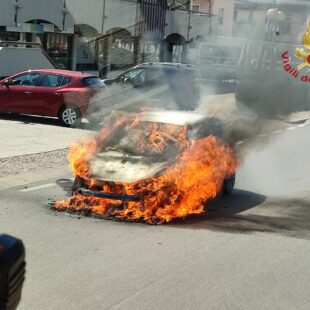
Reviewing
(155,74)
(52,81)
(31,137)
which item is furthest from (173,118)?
(155,74)

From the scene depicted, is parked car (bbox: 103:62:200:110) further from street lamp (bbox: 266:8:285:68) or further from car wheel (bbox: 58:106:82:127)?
street lamp (bbox: 266:8:285:68)

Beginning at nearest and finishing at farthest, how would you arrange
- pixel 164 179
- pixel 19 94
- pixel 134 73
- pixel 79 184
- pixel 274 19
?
pixel 164 179 → pixel 79 184 → pixel 274 19 → pixel 19 94 → pixel 134 73

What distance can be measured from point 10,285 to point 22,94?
15.4 metres

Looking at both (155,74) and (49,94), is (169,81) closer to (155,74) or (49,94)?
(155,74)

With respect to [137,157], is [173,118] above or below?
above

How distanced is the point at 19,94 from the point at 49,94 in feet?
2.89

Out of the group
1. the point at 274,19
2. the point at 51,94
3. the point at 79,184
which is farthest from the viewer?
the point at 51,94

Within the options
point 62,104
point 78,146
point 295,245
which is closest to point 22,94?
point 62,104

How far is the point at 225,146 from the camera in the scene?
10.2m

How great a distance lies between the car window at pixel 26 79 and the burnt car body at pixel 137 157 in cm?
875

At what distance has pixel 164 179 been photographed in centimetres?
878

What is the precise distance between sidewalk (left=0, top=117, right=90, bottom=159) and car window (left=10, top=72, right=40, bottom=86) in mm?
1021

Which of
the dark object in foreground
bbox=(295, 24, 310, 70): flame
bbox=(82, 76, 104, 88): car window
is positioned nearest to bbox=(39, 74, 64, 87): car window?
bbox=(82, 76, 104, 88): car window

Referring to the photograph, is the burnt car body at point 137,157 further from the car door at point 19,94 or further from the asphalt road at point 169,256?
the car door at point 19,94
